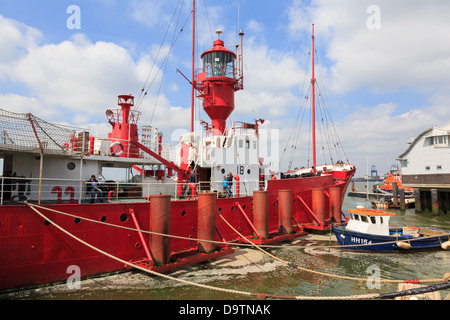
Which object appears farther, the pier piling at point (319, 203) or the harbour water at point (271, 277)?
the pier piling at point (319, 203)

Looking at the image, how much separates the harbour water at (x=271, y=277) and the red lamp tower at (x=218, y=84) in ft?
34.1

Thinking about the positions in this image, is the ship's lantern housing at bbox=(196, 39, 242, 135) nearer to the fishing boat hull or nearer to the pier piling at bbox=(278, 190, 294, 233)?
the pier piling at bbox=(278, 190, 294, 233)

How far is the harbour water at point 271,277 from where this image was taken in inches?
316

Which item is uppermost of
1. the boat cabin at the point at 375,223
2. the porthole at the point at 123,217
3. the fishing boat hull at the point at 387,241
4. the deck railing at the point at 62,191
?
the deck railing at the point at 62,191

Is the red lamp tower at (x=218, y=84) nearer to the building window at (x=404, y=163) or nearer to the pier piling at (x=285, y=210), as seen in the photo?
the pier piling at (x=285, y=210)

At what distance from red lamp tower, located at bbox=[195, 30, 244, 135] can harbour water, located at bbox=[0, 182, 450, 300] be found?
10.4m

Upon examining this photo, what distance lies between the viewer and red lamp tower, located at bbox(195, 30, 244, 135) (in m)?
19.9

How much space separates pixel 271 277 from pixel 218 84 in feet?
47.2

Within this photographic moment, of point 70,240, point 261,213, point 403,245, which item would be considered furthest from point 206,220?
point 403,245

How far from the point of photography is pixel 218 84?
65.7 feet

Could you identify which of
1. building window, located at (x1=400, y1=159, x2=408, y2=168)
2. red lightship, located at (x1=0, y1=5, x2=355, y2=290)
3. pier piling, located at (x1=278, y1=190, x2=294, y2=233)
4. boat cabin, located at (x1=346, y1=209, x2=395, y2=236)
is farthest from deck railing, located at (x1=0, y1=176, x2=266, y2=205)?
building window, located at (x1=400, y1=159, x2=408, y2=168)
